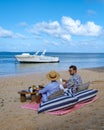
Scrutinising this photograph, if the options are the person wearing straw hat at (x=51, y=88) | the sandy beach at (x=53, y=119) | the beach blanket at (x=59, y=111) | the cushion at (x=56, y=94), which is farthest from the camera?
the person wearing straw hat at (x=51, y=88)

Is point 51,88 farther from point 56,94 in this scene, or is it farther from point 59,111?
point 59,111

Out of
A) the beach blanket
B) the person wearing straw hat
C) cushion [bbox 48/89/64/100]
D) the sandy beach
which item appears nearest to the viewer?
the sandy beach

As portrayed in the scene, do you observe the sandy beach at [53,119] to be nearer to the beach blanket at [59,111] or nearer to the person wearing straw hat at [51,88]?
the beach blanket at [59,111]

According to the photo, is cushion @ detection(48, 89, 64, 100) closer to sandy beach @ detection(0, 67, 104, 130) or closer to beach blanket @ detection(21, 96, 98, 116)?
beach blanket @ detection(21, 96, 98, 116)

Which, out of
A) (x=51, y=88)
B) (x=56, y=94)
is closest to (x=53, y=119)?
(x=56, y=94)

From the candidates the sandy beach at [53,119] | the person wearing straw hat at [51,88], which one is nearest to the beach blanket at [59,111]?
the sandy beach at [53,119]

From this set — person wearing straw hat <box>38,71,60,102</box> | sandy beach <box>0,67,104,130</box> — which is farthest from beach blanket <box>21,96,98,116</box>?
person wearing straw hat <box>38,71,60,102</box>

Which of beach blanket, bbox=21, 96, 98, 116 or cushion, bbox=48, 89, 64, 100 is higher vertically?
cushion, bbox=48, 89, 64, 100

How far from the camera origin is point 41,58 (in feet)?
188

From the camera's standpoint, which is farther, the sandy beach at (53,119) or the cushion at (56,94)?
the cushion at (56,94)

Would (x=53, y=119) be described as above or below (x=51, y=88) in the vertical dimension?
below

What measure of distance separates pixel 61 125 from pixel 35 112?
1819mm

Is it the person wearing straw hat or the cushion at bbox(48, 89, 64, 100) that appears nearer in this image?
the cushion at bbox(48, 89, 64, 100)

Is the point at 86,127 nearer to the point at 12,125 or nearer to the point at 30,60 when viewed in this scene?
the point at 12,125
